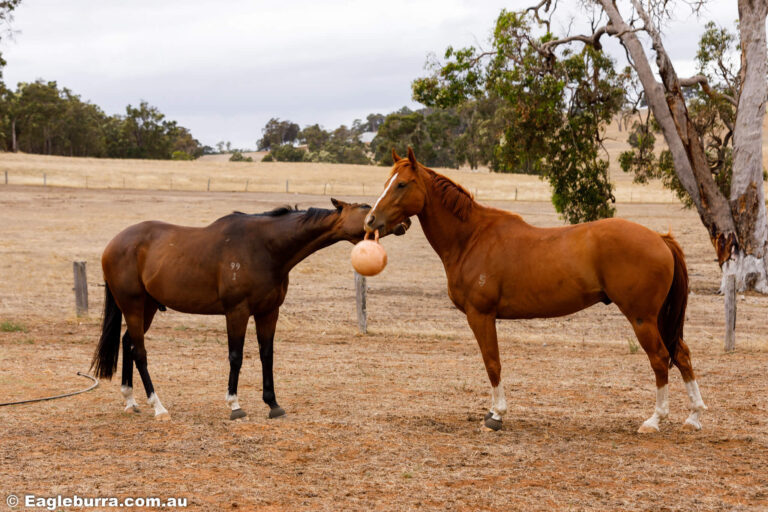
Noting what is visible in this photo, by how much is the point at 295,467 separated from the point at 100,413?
10.2 feet

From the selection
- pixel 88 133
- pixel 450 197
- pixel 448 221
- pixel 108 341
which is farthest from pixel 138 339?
pixel 88 133

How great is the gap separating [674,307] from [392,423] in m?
2.97

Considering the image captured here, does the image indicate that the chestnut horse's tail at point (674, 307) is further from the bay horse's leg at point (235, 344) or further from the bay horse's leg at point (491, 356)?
the bay horse's leg at point (235, 344)

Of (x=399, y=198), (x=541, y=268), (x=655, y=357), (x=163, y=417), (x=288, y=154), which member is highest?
(x=288, y=154)

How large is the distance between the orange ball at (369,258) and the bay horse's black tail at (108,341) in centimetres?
316

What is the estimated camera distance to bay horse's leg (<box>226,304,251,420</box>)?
7.61 meters

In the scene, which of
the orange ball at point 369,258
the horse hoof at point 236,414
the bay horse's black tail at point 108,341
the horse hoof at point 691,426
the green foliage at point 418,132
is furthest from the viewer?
the green foliage at point 418,132

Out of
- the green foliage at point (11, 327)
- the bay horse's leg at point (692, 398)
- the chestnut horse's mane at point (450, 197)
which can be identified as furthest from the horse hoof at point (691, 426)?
the green foliage at point (11, 327)

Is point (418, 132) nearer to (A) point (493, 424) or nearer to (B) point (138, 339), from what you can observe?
(B) point (138, 339)

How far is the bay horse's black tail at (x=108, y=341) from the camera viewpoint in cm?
845

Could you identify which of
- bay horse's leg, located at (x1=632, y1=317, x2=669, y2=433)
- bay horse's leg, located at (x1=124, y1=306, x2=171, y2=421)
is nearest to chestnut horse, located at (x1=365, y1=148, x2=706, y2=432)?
bay horse's leg, located at (x1=632, y1=317, x2=669, y2=433)

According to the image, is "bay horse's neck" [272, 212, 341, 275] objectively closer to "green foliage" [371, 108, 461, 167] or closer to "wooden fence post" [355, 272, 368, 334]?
"wooden fence post" [355, 272, 368, 334]

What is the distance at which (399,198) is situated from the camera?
7.23 meters

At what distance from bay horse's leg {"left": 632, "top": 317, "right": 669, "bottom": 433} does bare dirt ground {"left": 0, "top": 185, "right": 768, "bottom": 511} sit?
0.65 feet
